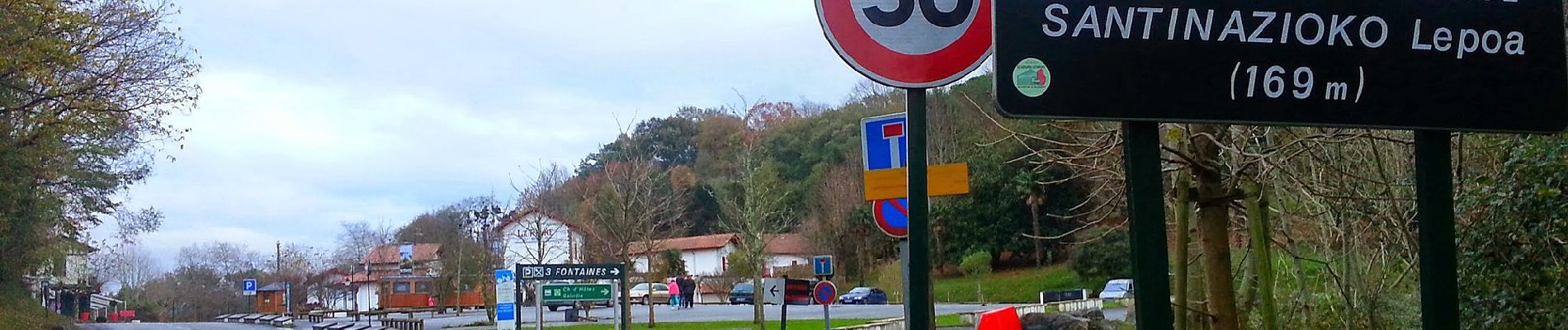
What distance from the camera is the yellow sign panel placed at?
4.33 m

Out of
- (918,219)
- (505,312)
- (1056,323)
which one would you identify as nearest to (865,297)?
(505,312)

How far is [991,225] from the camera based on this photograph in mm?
43031

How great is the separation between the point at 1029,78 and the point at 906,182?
118 cm

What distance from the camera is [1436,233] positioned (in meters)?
3.78

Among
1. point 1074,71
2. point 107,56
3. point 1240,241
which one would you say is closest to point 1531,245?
point 1074,71

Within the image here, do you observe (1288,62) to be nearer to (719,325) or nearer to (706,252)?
(719,325)

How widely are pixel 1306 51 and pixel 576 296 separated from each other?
764 inches

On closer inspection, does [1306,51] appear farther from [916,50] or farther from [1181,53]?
[916,50]

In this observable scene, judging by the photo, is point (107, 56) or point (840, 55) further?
point (107, 56)

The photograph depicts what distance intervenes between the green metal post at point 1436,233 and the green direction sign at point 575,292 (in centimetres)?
1905

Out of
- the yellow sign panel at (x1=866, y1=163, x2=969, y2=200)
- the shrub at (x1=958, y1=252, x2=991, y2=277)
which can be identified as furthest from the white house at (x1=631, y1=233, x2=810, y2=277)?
the yellow sign panel at (x1=866, y1=163, x2=969, y2=200)

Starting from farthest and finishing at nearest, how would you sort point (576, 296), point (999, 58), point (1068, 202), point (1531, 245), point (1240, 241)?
point (1068, 202) → point (576, 296) → point (1240, 241) → point (1531, 245) → point (999, 58)

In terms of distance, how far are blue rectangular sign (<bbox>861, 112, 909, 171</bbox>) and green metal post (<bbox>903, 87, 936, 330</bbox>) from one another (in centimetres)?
120

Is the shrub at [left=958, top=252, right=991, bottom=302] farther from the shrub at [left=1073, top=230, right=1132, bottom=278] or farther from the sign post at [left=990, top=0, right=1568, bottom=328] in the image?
the sign post at [left=990, top=0, right=1568, bottom=328]
